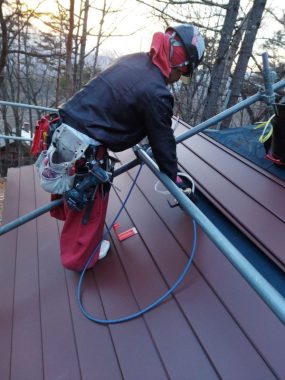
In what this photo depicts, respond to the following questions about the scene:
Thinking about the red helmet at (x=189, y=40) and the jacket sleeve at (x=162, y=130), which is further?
the red helmet at (x=189, y=40)

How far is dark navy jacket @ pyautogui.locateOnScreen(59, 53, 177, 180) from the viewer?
2.05m

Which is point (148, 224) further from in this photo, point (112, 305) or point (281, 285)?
point (281, 285)

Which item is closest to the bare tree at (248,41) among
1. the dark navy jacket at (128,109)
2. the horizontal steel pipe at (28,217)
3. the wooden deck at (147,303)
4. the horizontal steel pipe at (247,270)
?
the wooden deck at (147,303)

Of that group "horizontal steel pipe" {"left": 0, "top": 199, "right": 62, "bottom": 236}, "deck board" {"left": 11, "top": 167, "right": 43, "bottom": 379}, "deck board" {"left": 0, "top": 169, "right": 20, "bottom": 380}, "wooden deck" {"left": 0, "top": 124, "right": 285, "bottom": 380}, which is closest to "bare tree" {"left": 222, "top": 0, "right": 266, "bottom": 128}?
"wooden deck" {"left": 0, "top": 124, "right": 285, "bottom": 380}

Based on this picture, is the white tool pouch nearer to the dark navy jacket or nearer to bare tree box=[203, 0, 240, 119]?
the dark navy jacket

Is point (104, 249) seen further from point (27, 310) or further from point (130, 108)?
point (130, 108)

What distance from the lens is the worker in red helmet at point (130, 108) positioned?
2.07 meters

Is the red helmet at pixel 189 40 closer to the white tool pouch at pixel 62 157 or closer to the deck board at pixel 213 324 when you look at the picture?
the white tool pouch at pixel 62 157

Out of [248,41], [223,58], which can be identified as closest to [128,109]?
[223,58]

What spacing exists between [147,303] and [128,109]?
1.33 m

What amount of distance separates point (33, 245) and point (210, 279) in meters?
1.94

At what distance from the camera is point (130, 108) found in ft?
6.95

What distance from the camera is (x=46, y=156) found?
7.61 feet

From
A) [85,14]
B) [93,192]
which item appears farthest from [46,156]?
[85,14]
